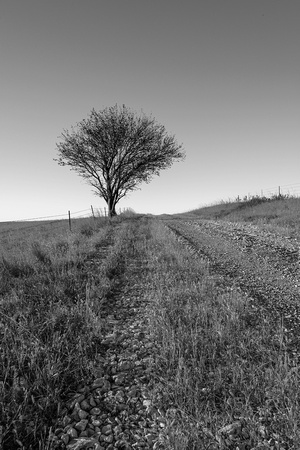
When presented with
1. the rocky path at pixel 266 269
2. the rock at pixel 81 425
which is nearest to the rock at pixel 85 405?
the rock at pixel 81 425

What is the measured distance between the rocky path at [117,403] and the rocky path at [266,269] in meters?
2.06

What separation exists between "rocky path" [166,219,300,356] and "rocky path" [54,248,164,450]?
206 centimetres

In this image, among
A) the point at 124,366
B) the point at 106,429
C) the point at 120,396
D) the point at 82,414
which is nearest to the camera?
the point at 106,429

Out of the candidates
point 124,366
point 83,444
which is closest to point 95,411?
point 83,444

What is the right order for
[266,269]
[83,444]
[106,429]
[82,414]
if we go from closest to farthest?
1. [83,444]
2. [106,429]
3. [82,414]
4. [266,269]

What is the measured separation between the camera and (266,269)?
22.6ft

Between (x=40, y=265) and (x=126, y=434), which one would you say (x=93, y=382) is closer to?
(x=126, y=434)

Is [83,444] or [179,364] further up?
[179,364]

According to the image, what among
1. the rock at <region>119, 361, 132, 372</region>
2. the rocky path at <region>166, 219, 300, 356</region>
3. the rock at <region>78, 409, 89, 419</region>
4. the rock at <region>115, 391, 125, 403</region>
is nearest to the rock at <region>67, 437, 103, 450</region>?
the rock at <region>78, 409, 89, 419</region>

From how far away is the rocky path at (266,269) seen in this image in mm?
4184

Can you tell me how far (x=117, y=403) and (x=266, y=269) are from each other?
19.2 feet

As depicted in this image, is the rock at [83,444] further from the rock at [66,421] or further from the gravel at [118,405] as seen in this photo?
the rock at [66,421]

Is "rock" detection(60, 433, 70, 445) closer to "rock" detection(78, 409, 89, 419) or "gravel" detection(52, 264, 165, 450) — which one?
"gravel" detection(52, 264, 165, 450)

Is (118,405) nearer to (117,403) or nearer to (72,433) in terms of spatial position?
(117,403)
